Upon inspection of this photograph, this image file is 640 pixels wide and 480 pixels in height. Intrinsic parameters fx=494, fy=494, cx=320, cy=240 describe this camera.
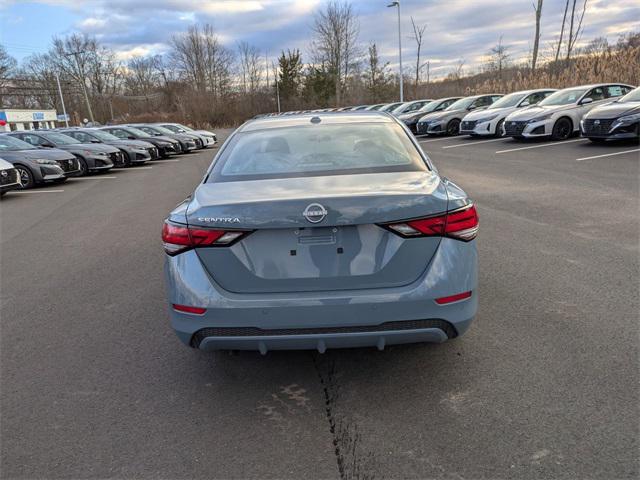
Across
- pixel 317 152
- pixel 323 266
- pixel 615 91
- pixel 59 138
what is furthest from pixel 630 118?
pixel 59 138

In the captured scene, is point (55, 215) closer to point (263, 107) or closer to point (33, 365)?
point (33, 365)

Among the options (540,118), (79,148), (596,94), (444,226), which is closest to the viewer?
(444,226)

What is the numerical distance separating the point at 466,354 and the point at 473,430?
80 centimetres

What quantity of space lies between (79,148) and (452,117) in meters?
15.1

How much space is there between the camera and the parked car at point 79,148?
15.9 meters

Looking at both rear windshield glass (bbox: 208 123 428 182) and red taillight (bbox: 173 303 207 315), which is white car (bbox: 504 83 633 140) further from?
red taillight (bbox: 173 303 207 315)

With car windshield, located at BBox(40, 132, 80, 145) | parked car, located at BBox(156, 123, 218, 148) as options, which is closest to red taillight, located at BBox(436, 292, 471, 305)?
car windshield, located at BBox(40, 132, 80, 145)

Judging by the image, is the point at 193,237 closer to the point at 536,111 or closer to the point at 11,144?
the point at 11,144

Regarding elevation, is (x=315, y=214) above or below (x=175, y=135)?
above

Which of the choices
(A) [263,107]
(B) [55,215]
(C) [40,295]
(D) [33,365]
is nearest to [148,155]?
(B) [55,215]

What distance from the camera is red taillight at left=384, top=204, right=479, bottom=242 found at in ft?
8.42

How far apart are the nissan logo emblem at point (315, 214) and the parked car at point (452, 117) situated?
20.5 m

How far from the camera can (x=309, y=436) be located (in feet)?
8.43

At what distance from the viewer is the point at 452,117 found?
71.6ft
